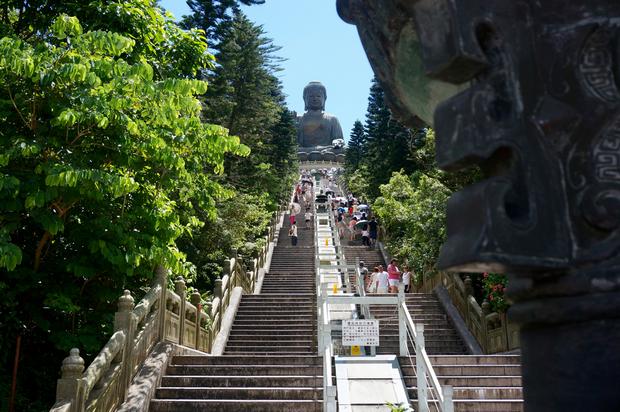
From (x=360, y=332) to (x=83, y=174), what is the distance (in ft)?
16.4

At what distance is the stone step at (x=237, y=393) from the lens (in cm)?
868

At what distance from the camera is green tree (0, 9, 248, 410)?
6887 mm

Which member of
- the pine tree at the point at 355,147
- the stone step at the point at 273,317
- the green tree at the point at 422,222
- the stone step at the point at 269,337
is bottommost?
the stone step at the point at 269,337

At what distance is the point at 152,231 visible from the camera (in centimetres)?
823

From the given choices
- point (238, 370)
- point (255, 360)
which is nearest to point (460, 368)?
point (255, 360)

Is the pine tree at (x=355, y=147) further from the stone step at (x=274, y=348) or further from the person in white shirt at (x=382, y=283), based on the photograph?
the stone step at (x=274, y=348)

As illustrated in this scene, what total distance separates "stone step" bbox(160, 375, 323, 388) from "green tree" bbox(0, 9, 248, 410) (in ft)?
4.42

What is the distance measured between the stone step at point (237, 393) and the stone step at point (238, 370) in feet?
2.01

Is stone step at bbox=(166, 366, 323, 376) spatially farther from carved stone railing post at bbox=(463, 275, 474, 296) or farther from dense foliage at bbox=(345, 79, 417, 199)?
dense foliage at bbox=(345, 79, 417, 199)

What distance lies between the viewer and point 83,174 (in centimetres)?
659

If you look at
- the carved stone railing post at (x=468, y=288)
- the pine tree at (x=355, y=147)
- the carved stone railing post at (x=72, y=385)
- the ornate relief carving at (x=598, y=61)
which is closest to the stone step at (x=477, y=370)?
the carved stone railing post at (x=468, y=288)

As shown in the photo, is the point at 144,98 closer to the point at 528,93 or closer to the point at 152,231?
the point at 152,231

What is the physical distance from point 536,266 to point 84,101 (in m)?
6.14

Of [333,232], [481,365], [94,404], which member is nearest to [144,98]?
[94,404]
